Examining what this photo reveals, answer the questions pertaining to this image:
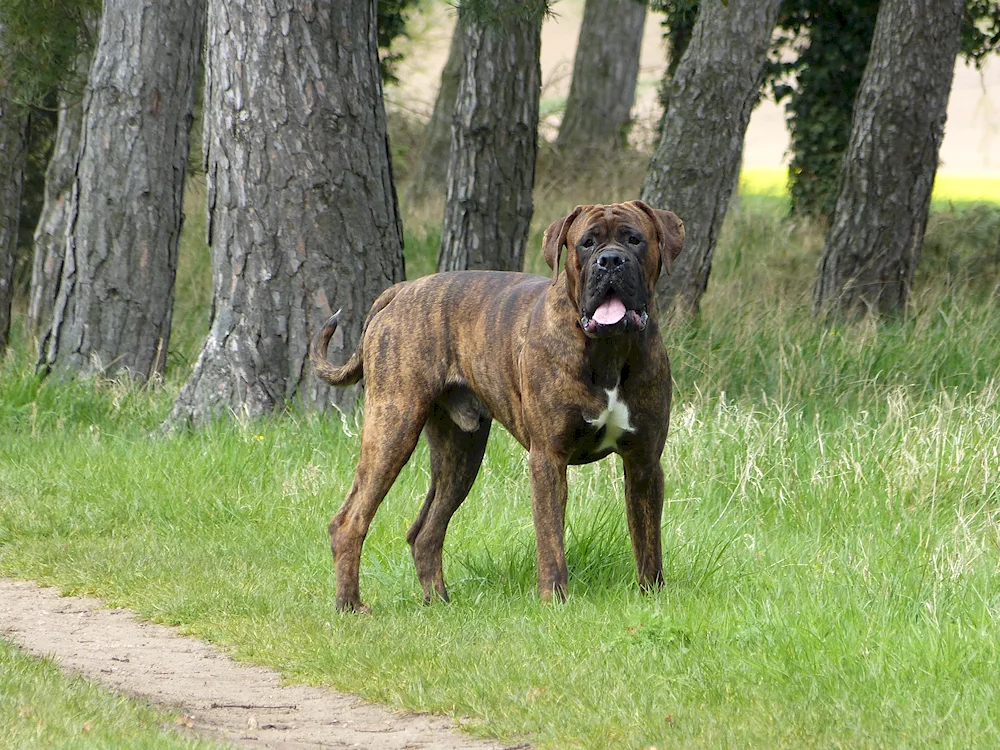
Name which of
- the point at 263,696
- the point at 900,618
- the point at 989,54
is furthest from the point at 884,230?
the point at 263,696

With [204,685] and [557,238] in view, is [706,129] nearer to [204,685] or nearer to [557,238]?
[557,238]

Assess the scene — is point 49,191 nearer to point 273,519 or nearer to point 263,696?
point 273,519

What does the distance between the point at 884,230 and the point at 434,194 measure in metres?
8.71

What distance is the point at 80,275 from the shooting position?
1130 cm

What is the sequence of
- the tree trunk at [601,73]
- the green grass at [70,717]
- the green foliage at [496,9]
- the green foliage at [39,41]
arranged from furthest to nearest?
1. the tree trunk at [601,73]
2. the green foliage at [39,41]
3. the green foliage at [496,9]
4. the green grass at [70,717]

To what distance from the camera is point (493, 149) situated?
12117 mm

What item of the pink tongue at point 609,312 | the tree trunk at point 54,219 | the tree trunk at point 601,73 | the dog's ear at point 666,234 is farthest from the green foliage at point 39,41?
the tree trunk at point 601,73

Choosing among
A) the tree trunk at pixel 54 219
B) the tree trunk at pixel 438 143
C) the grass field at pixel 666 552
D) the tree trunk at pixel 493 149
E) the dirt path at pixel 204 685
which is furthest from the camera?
the tree trunk at pixel 438 143

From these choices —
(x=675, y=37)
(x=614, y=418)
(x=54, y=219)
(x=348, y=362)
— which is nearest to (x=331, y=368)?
(x=348, y=362)

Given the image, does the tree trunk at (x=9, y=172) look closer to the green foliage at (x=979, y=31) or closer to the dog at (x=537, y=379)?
the dog at (x=537, y=379)

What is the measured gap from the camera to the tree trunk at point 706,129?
11.6m

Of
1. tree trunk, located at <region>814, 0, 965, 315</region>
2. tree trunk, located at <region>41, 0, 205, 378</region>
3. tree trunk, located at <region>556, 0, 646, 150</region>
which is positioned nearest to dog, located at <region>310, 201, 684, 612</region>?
tree trunk, located at <region>41, 0, 205, 378</region>

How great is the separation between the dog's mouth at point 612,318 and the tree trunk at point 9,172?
8882mm

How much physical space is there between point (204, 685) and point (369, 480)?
1321 millimetres
